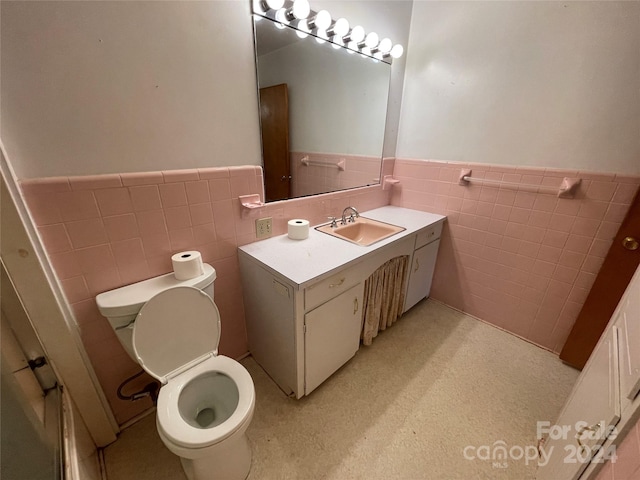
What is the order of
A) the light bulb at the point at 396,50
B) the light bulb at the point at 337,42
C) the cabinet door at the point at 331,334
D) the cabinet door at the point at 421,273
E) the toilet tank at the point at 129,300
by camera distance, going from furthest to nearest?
the cabinet door at the point at 421,273 < the light bulb at the point at 396,50 < the light bulb at the point at 337,42 < the cabinet door at the point at 331,334 < the toilet tank at the point at 129,300

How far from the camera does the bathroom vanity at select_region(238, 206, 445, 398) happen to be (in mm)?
1180

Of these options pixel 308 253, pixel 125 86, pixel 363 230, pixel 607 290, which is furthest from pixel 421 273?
pixel 125 86

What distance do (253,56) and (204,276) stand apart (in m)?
1.06

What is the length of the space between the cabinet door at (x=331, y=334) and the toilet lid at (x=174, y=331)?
0.46 m

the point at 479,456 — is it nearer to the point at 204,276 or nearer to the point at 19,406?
the point at 204,276

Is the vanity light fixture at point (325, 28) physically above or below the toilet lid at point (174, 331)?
above

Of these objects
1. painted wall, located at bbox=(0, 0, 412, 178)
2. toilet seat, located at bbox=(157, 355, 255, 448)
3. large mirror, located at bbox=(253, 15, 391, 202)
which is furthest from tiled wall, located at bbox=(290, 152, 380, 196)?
toilet seat, located at bbox=(157, 355, 255, 448)

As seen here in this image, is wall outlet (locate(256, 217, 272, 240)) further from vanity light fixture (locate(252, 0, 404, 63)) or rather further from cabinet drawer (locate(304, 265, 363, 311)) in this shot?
vanity light fixture (locate(252, 0, 404, 63))

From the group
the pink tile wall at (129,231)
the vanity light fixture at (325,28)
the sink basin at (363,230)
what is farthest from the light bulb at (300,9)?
the sink basin at (363,230)

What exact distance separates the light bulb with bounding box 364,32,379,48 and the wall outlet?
4.23 feet

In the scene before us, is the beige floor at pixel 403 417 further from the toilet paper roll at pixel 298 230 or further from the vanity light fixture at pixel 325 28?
the vanity light fixture at pixel 325 28

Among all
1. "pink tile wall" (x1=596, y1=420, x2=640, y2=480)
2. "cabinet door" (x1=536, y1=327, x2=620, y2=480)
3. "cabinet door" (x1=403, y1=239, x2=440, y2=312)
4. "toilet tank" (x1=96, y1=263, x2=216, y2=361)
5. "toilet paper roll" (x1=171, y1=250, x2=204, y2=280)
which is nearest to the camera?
"pink tile wall" (x1=596, y1=420, x2=640, y2=480)

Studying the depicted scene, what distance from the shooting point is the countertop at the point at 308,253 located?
1.16m

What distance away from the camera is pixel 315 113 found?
1.70m
